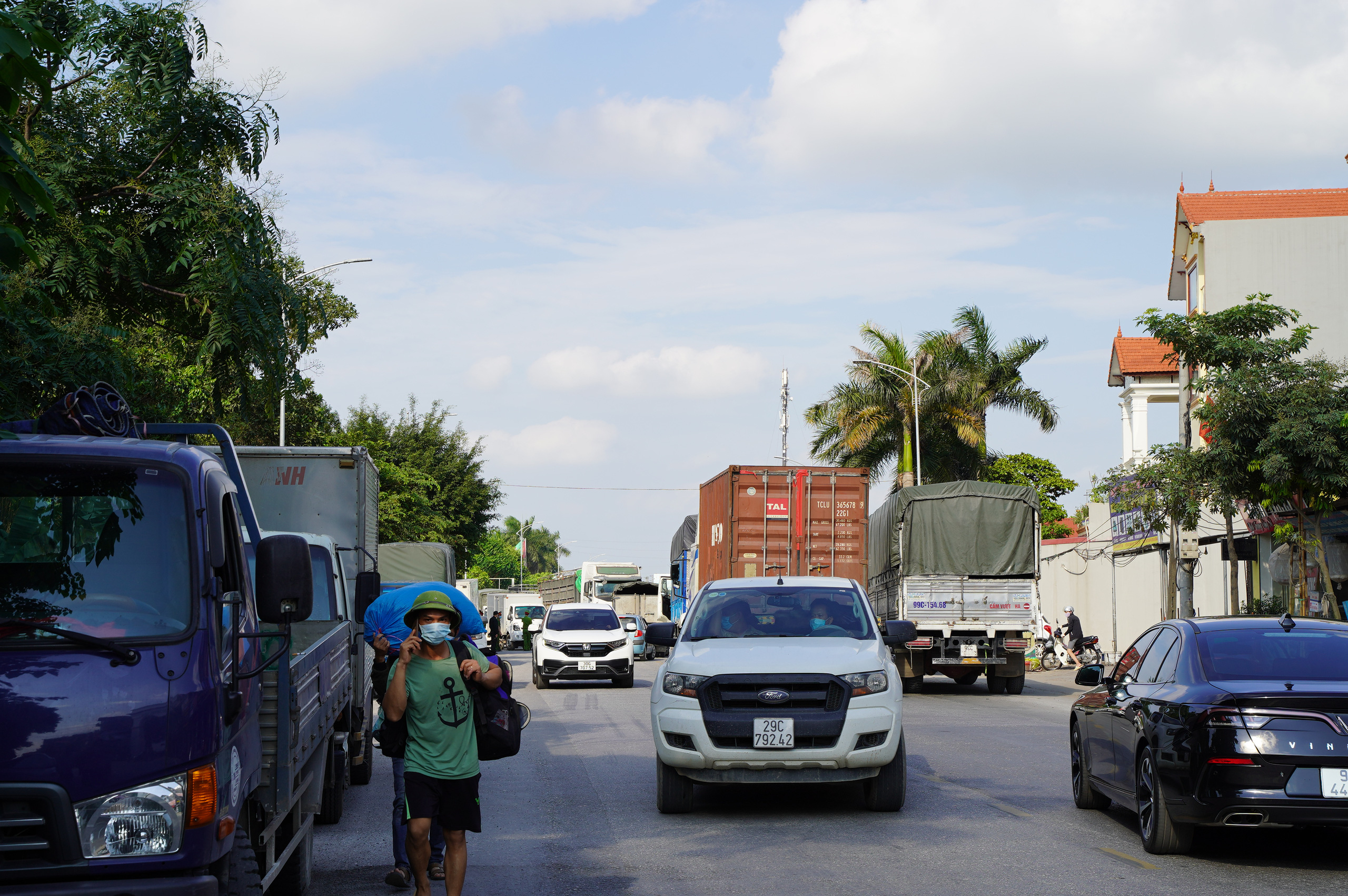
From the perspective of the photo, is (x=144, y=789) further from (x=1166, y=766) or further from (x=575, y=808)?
(x=575, y=808)

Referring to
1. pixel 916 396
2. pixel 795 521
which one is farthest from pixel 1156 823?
pixel 916 396

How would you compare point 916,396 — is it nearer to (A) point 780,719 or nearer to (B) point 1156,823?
(A) point 780,719

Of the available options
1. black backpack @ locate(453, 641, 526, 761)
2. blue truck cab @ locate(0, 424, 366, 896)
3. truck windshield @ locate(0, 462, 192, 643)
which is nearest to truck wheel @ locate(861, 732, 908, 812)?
black backpack @ locate(453, 641, 526, 761)

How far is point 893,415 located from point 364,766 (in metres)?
41.0

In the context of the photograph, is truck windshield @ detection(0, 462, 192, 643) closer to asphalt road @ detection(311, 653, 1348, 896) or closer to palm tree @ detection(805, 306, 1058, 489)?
asphalt road @ detection(311, 653, 1348, 896)

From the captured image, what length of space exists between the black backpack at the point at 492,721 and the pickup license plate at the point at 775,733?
319cm

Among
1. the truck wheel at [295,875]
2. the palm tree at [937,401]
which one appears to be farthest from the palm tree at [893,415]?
the truck wheel at [295,875]

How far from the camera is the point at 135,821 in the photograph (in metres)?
4.48

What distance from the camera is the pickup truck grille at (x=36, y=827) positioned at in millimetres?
4340

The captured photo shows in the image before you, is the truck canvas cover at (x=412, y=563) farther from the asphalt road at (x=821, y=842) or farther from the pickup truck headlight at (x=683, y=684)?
the pickup truck headlight at (x=683, y=684)

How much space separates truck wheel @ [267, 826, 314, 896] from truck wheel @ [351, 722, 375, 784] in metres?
4.96

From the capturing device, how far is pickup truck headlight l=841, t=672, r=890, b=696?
978 cm

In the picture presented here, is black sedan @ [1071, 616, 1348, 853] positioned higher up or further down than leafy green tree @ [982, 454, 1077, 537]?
further down

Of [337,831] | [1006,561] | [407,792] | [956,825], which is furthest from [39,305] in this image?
[1006,561]
